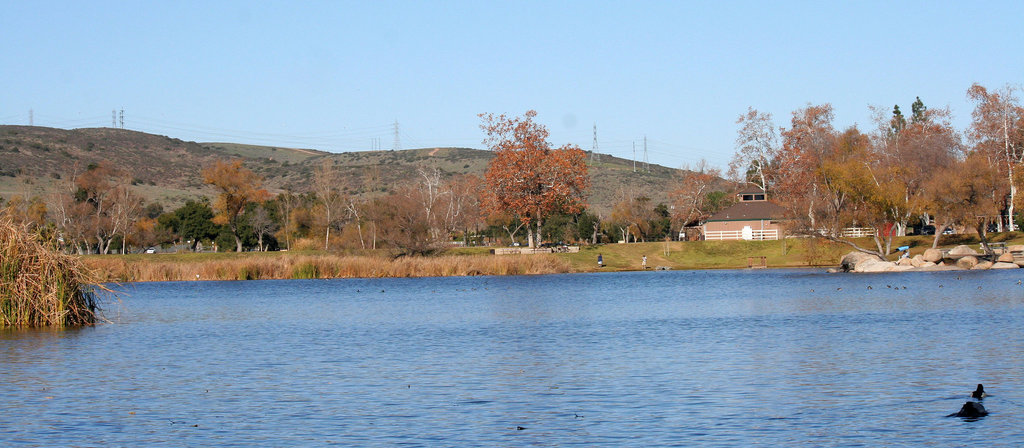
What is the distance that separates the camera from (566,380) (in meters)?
22.2

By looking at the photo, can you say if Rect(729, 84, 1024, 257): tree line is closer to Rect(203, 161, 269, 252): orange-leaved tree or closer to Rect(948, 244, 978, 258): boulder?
Rect(948, 244, 978, 258): boulder

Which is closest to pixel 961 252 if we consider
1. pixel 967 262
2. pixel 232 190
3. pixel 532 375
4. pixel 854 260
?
pixel 967 262

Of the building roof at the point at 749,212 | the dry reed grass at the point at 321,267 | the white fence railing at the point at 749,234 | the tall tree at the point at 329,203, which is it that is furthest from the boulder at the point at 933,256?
the tall tree at the point at 329,203

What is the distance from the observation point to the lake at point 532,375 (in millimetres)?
16547

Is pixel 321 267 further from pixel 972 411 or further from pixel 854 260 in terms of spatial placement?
pixel 972 411

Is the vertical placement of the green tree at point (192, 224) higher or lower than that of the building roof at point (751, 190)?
lower

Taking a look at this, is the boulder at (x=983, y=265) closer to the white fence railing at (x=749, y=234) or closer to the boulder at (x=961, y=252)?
the boulder at (x=961, y=252)

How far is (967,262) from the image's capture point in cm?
7188

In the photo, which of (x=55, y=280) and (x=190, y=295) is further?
(x=190, y=295)

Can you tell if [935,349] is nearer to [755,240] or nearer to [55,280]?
[55,280]

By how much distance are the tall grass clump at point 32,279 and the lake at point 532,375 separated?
29.4 inches

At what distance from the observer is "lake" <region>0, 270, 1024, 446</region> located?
16.5m

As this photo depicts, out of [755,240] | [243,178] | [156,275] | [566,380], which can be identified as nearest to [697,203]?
[755,240]

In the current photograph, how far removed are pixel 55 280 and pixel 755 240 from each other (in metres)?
72.7
